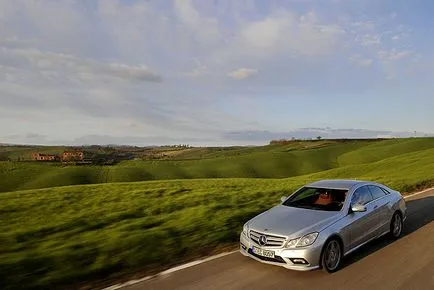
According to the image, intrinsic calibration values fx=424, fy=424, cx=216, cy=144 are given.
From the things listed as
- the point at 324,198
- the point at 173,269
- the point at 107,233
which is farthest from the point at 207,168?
the point at 173,269

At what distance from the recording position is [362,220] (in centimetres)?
815

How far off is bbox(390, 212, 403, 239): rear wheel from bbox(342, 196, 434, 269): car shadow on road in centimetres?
16

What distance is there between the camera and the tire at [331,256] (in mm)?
7004

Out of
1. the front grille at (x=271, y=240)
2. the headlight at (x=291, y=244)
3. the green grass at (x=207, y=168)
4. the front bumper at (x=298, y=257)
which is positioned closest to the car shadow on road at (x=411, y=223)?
the front bumper at (x=298, y=257)

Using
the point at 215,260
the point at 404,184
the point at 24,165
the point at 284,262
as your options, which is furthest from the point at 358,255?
the point at 24,165

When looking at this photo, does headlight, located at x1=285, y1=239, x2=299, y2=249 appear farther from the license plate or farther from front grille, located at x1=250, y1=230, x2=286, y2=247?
the license plate

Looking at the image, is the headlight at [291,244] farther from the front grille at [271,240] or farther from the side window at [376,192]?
the side window at [376,192]

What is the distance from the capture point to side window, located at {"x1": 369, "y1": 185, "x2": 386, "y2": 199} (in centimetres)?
919

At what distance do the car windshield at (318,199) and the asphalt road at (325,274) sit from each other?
1026 millimetres

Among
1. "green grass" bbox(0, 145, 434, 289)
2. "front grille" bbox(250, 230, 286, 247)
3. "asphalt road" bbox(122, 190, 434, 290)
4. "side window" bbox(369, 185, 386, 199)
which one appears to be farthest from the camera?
"side window" bbox(369, 185, 386, 199)

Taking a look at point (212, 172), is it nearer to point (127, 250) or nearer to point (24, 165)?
point (24, 165)

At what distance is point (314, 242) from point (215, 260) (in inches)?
79.4

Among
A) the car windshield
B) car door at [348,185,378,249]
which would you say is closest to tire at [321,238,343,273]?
car door at [348,185,378,249]

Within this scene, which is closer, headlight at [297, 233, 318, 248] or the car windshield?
headlight at [297, 233, 318, 248]
